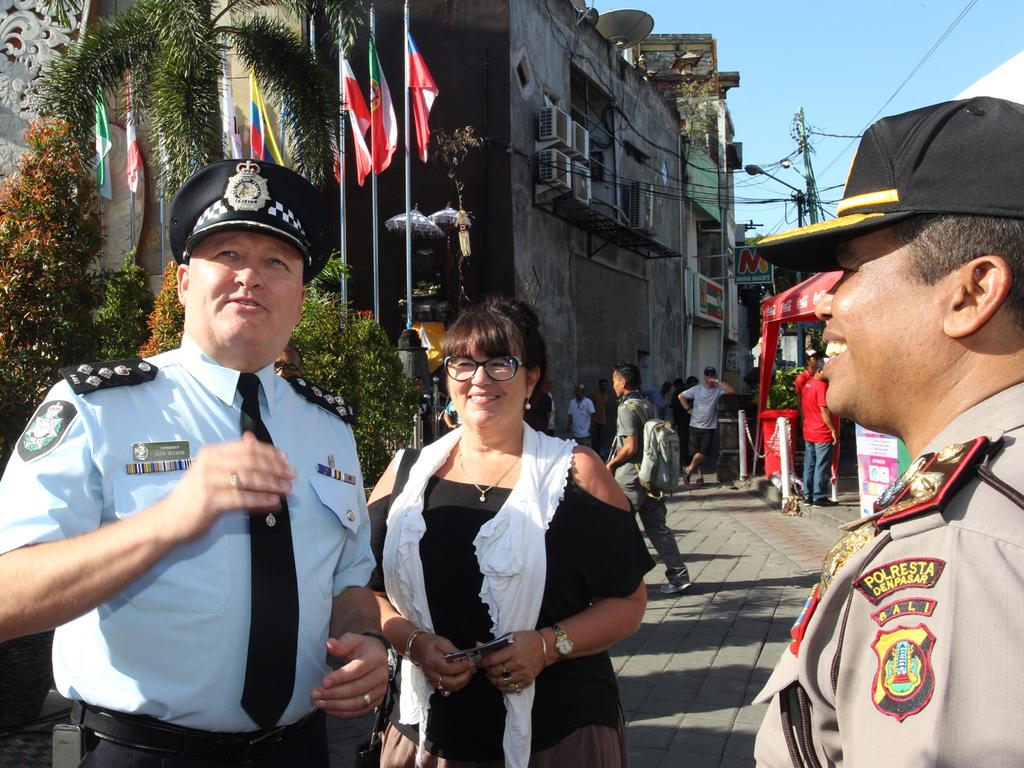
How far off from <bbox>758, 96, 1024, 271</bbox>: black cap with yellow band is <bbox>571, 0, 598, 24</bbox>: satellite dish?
21.9 m

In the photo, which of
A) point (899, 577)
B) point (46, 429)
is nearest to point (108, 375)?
point (46, 429)

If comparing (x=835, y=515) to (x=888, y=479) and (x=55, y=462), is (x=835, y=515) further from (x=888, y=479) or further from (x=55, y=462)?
(x=55, y=462)

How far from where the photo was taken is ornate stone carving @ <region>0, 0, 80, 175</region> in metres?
13.9

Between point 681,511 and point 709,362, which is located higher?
point 709,362

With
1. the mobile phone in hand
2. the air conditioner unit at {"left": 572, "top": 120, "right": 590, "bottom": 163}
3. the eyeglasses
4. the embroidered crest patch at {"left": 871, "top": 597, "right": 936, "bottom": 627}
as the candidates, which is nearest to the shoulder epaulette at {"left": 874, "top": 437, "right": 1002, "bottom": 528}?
the embroidered crest patch at {"left": 871, "top": 597, "right": 936, "bottom": 627}

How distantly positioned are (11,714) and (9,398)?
1790mm

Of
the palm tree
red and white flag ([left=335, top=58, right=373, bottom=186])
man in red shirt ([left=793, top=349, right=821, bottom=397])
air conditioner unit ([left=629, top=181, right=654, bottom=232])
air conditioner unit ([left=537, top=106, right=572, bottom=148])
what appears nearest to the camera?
the palm tree

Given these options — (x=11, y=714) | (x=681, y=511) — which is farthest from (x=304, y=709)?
(x=681, y=511)

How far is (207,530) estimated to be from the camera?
140cm

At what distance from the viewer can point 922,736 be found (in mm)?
988

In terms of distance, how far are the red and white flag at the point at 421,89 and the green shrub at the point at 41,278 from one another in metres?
9.79

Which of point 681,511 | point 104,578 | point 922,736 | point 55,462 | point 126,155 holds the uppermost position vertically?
point 126,155

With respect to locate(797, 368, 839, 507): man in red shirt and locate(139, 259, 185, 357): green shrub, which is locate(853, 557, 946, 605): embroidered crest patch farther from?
locate(797, 368, 839, 507): man in red shirt

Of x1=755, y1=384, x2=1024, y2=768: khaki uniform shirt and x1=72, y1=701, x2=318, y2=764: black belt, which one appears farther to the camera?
x1=72, y1=701, x2=318, y2=764: black belt
